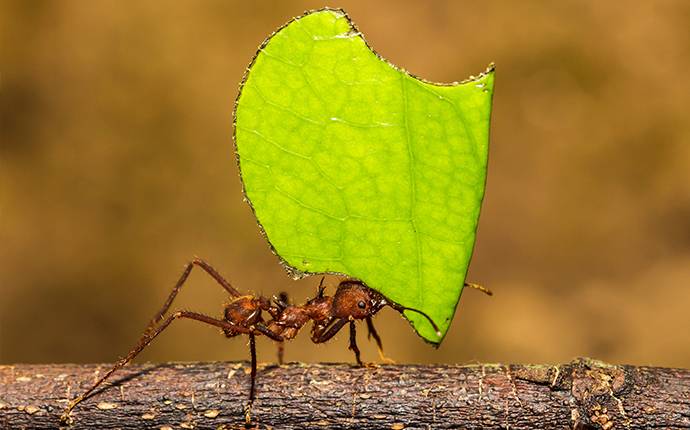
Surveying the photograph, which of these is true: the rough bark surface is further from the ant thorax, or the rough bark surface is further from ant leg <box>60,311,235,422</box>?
the ant thorax

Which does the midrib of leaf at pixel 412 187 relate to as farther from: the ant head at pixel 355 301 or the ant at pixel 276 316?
the ant head at pixel 355 301

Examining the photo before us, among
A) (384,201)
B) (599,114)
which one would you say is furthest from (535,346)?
(384,201)

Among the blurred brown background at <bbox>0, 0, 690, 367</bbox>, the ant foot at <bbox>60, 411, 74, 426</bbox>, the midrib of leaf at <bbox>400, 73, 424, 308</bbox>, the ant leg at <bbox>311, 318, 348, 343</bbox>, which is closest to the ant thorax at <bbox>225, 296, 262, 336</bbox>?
the ant leg at <bbox>311, 318, 348, 343</bbox>

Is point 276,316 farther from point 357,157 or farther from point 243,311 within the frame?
point 357,157

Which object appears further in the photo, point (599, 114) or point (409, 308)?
point (599, 114)

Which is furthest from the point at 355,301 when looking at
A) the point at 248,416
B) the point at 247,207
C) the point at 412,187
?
the point at 247,207

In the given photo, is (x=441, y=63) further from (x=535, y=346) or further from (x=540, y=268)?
(x=535, y=346)
